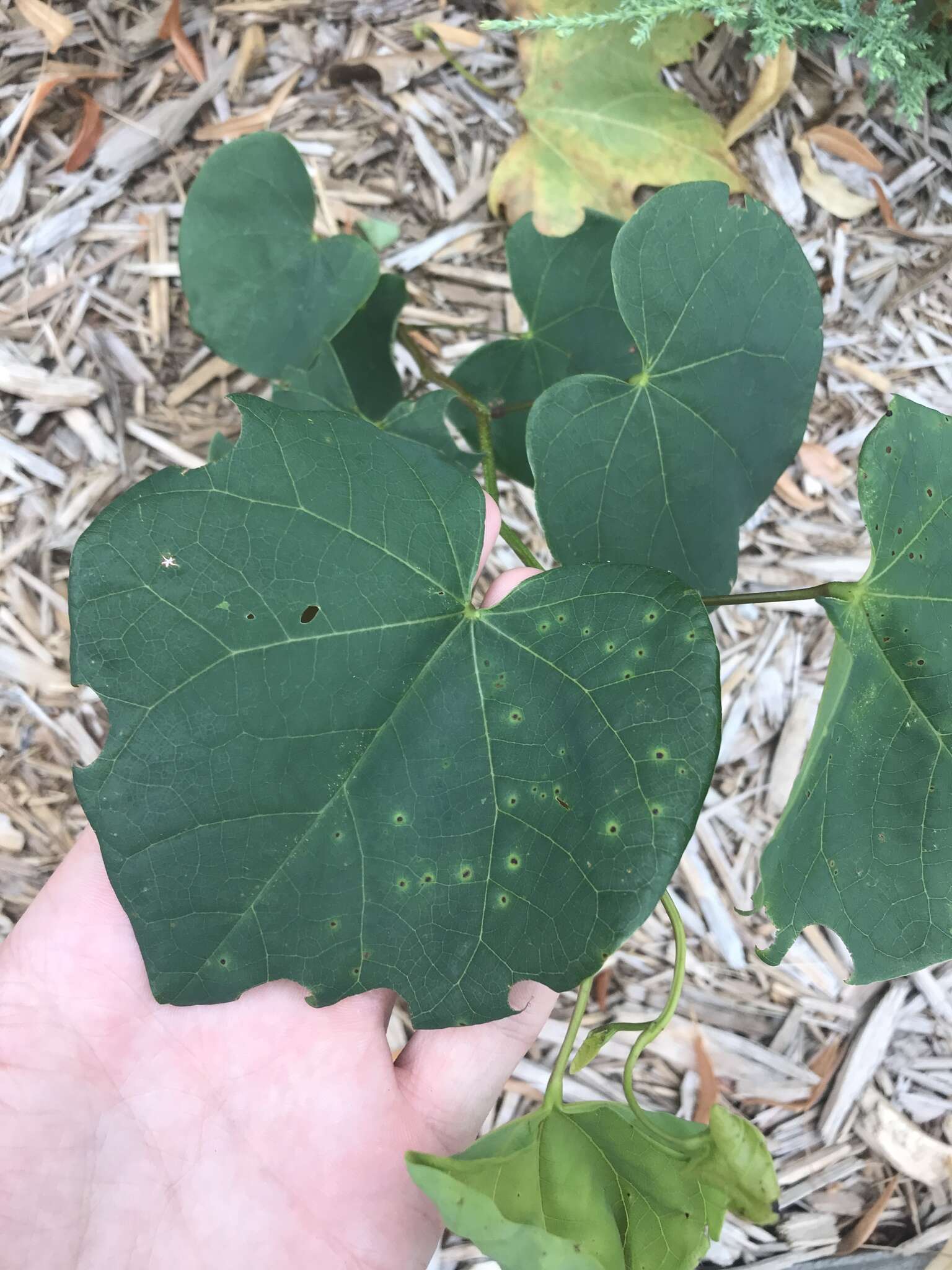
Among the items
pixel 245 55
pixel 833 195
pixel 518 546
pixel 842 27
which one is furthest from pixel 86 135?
pixel 833 195

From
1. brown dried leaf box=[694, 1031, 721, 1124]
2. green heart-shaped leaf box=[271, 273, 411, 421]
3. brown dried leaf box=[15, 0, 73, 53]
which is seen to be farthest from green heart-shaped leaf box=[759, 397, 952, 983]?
brown dried leaf box=[15, 0, 73, 53]

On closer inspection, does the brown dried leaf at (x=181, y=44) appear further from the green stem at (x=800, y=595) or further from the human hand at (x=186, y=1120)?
the green stem at (x=800, y=595)

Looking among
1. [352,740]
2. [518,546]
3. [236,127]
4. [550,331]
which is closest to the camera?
[352,740]

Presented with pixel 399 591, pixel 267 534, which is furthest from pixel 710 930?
pixel 267 534

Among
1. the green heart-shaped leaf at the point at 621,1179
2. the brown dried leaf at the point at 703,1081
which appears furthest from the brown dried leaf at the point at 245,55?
the brown dried leaf at the point at 703,1081

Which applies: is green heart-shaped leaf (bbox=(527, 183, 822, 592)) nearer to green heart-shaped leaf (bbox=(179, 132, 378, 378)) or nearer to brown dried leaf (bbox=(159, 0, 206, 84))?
green heart-shaped leaf (bbox=(179, 132, 378, 378))

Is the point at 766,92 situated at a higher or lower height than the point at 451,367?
higher

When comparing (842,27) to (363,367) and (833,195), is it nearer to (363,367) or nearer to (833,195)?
(833,195)
